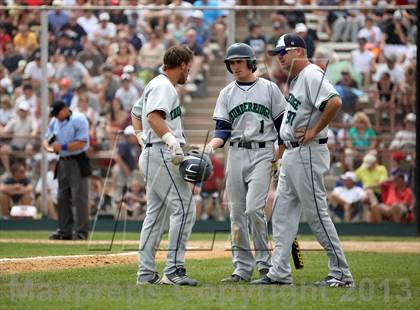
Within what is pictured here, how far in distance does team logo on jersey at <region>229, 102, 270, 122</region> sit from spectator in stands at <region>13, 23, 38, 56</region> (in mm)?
10188

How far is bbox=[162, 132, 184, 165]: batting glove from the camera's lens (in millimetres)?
8711

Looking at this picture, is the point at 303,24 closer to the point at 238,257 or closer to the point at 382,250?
the point at 382,250

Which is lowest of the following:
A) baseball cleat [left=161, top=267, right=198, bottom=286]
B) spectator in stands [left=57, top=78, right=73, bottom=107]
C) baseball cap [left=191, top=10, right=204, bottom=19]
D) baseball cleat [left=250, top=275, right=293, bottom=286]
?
spectator in stands [left=57, top=78, right=73, bottom=107]

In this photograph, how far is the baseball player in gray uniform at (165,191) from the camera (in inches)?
353

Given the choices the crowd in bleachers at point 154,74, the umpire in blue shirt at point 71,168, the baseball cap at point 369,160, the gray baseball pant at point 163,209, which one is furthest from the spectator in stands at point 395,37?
the gray baseball pant at point 163,209

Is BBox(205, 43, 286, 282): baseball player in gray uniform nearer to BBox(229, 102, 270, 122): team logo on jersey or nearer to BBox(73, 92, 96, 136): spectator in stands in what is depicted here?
BBox(229, 102, 270, 122): team logo on jersey

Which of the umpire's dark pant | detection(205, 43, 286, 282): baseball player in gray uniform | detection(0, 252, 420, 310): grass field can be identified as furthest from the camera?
the umpire's dark pant

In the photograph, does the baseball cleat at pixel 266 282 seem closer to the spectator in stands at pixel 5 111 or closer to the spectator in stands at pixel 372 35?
the spectator in stands at pixel 372 35

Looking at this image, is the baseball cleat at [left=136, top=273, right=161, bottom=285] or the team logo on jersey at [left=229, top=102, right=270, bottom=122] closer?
the baseball cleat at [left=136, top=273, right=161, bottom=285]

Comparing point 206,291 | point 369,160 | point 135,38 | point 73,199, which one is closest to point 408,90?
point 369,160

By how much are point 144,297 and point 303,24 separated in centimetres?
1129

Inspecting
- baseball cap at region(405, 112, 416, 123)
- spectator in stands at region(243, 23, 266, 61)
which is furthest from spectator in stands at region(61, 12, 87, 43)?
baseball cap at region(405, 112, 416, 123)

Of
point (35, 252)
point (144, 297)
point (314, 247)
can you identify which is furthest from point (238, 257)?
point (314, 247)

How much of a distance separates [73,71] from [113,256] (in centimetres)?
753
